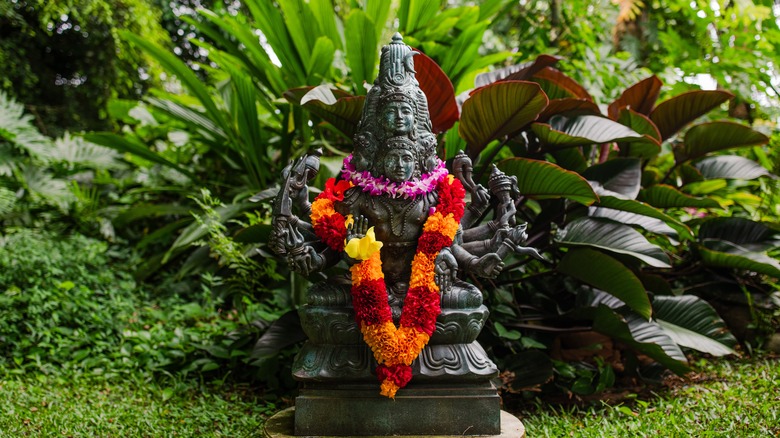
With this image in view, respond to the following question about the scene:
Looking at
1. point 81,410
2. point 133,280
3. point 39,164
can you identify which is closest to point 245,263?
point 81,410

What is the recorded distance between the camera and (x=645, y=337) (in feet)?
11.0

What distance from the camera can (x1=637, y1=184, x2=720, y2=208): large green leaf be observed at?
3.62m

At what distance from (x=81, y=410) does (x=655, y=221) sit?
3077 millimetres

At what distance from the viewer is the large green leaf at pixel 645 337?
3152mm

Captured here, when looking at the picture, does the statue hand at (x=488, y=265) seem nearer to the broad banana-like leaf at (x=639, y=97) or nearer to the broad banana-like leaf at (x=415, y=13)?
the broad banana-like leaf at (x=639, y=97)

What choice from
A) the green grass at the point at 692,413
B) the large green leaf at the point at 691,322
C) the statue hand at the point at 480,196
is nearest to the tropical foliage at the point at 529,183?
the large green leaf at the point at 691,322

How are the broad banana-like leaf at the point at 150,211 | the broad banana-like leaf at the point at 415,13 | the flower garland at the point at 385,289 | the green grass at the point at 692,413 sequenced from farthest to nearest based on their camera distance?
the broad banana-like leaf at the point at 150,211, the broad banana-like leaf at the point at 415,13, the green grass at the point at 692,413, the flower garland at the point at 385,289

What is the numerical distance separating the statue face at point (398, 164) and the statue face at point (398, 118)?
78mm

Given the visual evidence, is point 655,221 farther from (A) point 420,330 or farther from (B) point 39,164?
(B) point 39,164

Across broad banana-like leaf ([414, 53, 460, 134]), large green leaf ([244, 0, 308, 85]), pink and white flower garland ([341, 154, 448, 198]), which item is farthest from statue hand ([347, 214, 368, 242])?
large green leaf ([244, 0, 308, 85])

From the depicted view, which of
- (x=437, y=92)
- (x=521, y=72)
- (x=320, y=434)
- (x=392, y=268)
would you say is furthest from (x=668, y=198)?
(x=320, y=434)

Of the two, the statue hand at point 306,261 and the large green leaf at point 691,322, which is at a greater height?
the statue hand at point 306,261

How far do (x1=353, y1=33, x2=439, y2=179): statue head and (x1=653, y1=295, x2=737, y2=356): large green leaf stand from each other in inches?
68.9

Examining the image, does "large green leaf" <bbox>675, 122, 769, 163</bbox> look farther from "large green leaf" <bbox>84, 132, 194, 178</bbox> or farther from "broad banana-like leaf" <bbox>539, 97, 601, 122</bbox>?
"large green leaf" <bbox>84, 132, 194, 178</bbox>
